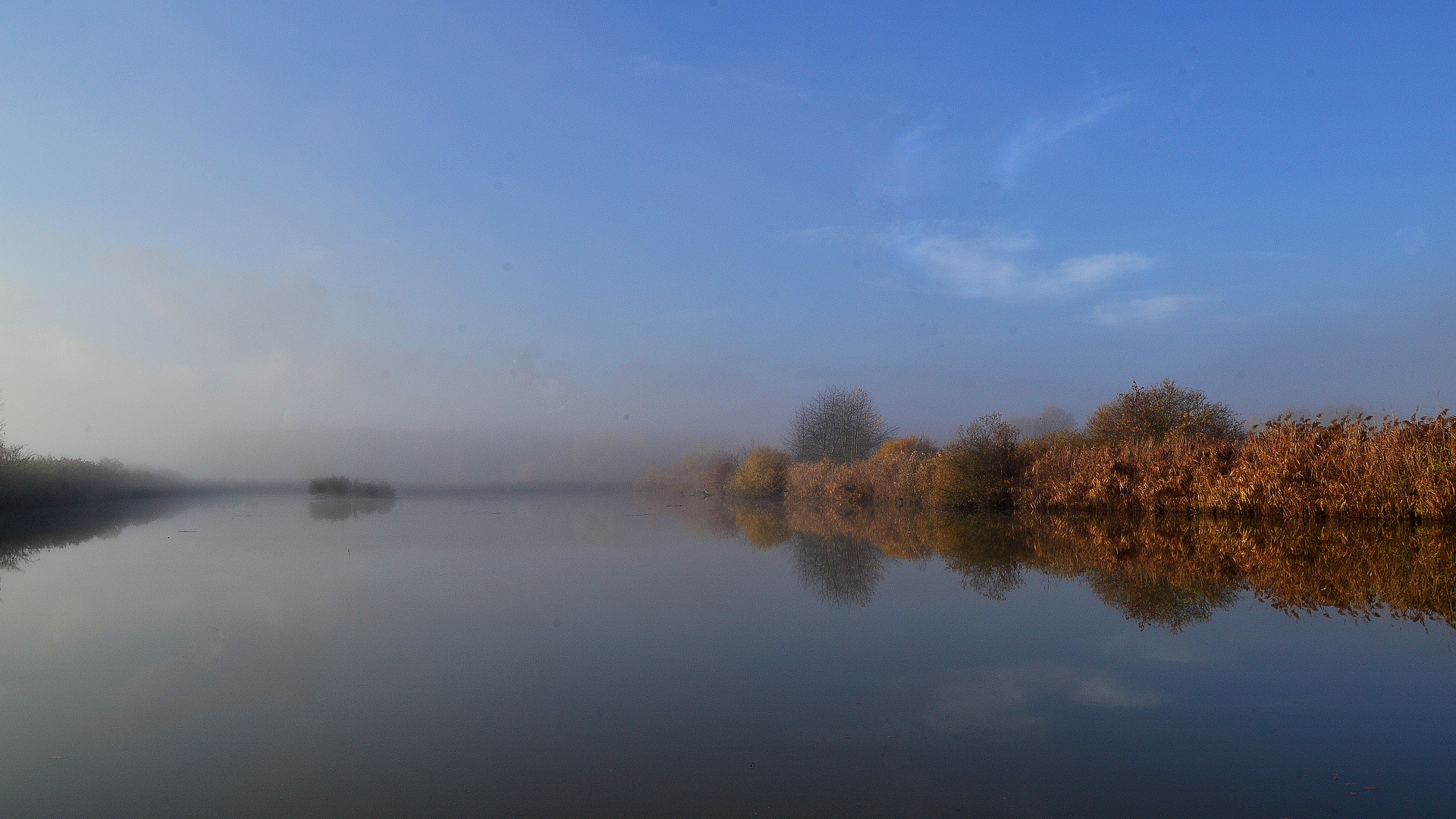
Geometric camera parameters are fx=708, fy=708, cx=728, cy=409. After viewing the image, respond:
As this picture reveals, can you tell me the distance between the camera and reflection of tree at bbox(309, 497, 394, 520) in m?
20.3

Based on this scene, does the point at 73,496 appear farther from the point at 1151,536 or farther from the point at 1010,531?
the point at 1151,536

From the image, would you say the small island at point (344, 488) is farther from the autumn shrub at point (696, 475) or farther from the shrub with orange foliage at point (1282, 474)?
the shrub with orange foliage at point (1282, 474)

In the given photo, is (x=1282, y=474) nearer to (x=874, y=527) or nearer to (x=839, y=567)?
(x=874, y=527)

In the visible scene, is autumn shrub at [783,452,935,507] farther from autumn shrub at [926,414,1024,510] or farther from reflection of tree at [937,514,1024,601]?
reflection of tree at [937,514,1024,601]

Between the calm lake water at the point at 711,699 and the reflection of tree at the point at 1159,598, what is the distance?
0.06 meters

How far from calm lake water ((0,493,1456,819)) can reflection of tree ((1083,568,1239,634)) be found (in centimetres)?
6

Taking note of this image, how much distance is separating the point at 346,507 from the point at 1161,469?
82.7 ft

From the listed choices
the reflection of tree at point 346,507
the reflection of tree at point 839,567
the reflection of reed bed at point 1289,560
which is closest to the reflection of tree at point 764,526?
the reflection of tree at point 839,567

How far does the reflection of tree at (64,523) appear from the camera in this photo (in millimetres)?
12716

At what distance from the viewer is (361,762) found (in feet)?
11.4

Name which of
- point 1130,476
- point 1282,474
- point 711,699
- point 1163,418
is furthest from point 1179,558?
point 1163,418

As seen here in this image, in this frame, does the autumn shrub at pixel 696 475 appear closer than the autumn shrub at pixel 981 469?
No

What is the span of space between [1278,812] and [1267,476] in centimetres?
1530

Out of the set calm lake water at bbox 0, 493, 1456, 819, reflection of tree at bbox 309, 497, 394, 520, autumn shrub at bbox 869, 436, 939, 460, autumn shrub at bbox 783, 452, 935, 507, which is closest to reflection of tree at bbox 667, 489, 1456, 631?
calm lake water at bbox 0, 493, 1456, 819
